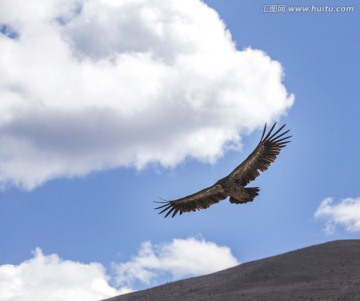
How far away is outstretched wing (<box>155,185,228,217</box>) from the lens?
18531 millimetres

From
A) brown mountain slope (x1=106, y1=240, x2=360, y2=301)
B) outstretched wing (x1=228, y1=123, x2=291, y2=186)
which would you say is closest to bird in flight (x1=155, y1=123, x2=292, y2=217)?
outstretched wing (x1=228, y1=123, x2=291, y2=186)

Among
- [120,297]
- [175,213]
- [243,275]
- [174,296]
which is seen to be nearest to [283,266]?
[243,275]

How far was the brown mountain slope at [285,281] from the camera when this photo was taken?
86.1m

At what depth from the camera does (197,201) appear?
63.5ft

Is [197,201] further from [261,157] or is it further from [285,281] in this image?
[285,281]

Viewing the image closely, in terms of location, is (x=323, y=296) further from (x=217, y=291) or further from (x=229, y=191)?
(x=229, y=191)

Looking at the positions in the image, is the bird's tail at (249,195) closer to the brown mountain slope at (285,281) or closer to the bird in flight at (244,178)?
the bird in flight at (244,178)

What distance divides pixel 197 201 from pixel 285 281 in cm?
7979

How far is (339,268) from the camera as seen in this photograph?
100688 millimetres

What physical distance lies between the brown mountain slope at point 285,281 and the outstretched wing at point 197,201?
63.1 m

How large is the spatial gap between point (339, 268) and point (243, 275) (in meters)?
13.6

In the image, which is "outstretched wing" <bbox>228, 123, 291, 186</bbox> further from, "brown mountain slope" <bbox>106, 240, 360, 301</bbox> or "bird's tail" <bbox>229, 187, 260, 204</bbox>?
"brown mountain slope" <bbox>106, 240, 360, 301</bbox>

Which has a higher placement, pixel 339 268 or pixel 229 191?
pixel 339 268

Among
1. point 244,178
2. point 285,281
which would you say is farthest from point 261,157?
point 285,281
